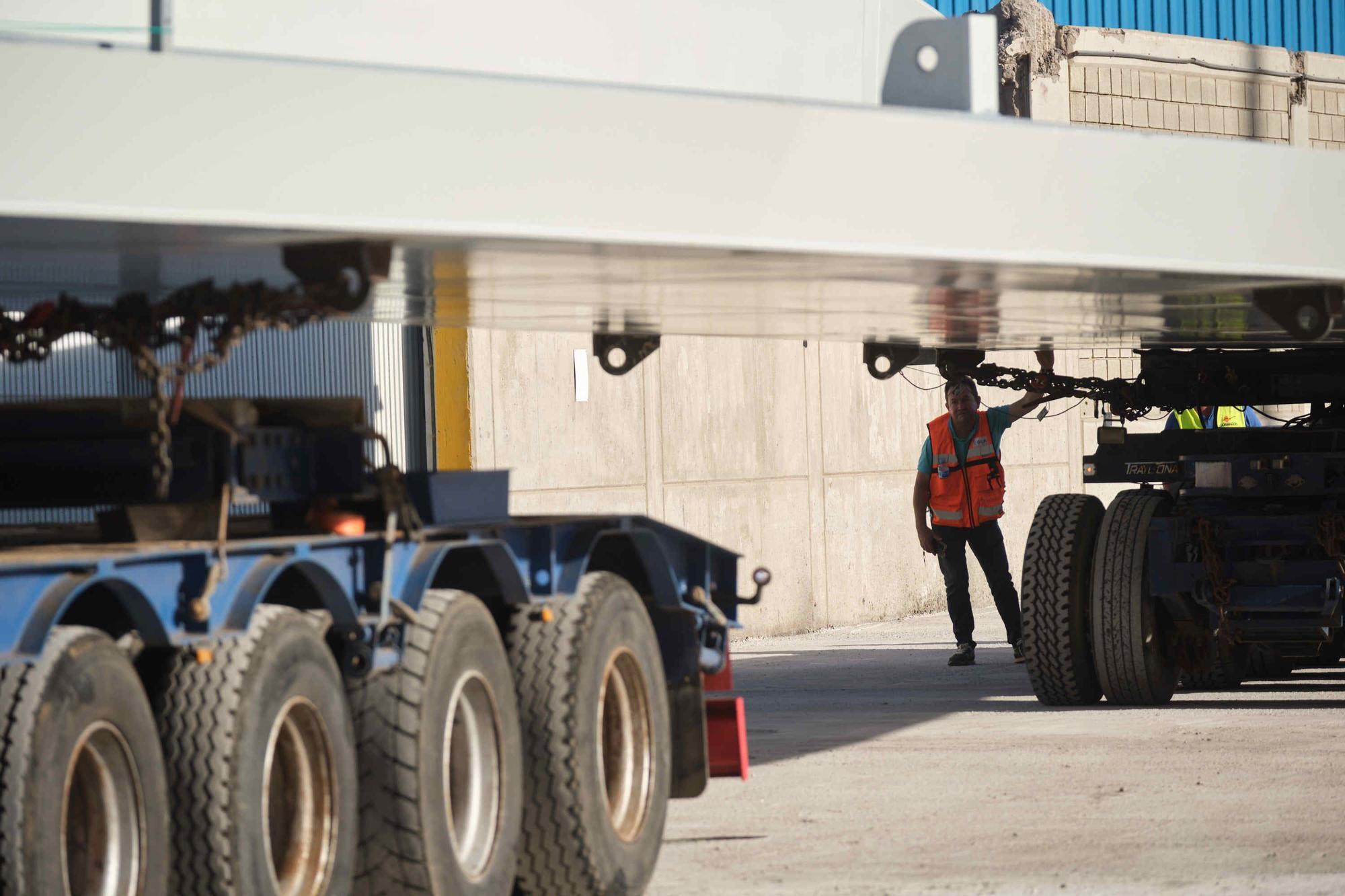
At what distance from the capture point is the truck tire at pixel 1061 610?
432 inches

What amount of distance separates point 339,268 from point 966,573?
28.9 ft

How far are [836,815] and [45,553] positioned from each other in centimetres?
387

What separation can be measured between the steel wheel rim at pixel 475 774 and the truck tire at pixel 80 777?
126 cm

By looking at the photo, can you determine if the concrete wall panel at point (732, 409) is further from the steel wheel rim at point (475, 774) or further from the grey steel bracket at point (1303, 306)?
the steel wheel rim at point (475, 774)

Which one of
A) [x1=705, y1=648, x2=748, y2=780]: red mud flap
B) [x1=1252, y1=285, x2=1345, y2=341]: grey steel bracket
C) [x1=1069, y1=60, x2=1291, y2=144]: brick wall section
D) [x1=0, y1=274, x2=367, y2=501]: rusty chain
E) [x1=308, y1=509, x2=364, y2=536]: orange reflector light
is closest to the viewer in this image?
[x1=0, y1=274, x2=367, y2=501]: rusty chain

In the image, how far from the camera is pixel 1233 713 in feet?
35.0

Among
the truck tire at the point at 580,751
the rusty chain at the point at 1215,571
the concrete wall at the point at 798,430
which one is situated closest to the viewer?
the truck tire at the point at 580,751

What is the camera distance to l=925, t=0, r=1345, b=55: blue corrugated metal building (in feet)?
64.0

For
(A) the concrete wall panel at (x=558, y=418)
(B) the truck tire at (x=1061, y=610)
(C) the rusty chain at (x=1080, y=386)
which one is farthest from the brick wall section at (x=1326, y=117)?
(B) the truck tire at (x=1061, y=610)

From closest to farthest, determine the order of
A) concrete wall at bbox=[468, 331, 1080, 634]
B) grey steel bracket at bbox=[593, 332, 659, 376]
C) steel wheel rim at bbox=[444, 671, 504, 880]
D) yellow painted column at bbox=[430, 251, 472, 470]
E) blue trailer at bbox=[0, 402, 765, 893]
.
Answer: blue trailer at bbox=[0, 402, 765, 893]
steel wheel rim at bbox=[444, 671, 504, 880]
grey steel bracket at bbox=[593, 332, 659, 376]
yellow painted column at bbox=[430, 251, 472, 470]
concrete wall at bbox=[468, 331, 1080, 634]

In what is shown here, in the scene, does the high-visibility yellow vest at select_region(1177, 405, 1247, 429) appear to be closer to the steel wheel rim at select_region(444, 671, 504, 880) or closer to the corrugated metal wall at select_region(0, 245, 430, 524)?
the corrugated metal wall at select_region(0, 245, 430, 524)

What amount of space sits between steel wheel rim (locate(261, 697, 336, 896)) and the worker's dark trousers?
332 inches

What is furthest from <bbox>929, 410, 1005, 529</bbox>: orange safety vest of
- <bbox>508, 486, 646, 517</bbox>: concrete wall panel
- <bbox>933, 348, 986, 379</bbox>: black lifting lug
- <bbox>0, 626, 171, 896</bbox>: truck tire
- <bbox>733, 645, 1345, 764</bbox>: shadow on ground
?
<bbox>0, 626, 171, 896</bbox>: truck tire

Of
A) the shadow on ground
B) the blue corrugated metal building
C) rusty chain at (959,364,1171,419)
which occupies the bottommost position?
the shadow on ground
